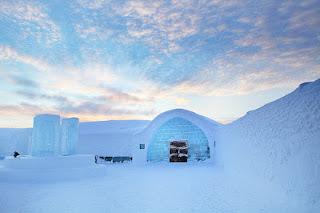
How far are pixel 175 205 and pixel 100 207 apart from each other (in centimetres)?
178

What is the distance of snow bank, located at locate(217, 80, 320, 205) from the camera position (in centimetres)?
529

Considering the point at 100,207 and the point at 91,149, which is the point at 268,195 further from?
the point at 91,149

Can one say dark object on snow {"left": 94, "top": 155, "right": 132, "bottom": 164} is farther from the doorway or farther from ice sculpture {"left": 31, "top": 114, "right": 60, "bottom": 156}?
ice sculpture {"left": 31, "top": 114, "right": 60, "bottom": 156}

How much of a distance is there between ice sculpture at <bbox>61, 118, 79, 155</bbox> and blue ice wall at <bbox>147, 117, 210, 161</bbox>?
25.7ft

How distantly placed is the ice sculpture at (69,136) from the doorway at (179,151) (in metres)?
9.34

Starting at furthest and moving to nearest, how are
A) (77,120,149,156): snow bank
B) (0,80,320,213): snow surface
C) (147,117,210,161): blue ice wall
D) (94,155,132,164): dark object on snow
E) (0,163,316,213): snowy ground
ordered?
Result: (77,120,149,156): snow bank
(94,155,132,164): dark object on snow
(147,117,210,161): blue ice wall
(0,163,316,213): snowy ground
(0,80,320,213): snow surface

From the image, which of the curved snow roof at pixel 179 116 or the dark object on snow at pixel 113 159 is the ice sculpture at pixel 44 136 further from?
the dark object on snow at pixel 113 159

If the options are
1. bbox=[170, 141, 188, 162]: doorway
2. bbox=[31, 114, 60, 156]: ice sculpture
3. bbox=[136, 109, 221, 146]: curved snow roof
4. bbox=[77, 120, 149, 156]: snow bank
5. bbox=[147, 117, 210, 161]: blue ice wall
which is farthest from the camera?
bbox=[77, 120, 149, 156]: snow bank

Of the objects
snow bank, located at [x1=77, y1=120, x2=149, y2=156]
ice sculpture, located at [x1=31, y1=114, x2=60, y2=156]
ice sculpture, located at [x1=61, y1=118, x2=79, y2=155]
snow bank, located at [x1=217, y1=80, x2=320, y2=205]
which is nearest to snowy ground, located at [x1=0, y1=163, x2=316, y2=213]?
snow bank, located at [x1=217, y1=80, x2=320, y2=205]

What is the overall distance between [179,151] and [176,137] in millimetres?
1243

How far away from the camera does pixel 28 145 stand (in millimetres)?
27078

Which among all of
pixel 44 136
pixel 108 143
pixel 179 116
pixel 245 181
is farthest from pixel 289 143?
pixel 108 143

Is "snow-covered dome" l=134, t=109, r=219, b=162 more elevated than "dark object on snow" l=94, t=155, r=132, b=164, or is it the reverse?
"snow-covered dome" l=134, t=109, r=219, b=162

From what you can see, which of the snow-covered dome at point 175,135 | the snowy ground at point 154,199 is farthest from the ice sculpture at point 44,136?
the snow-covered dome at point 175,135
